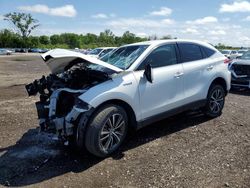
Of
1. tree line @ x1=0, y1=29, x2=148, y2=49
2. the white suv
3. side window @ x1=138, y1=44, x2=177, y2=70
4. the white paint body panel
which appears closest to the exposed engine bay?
the white suv

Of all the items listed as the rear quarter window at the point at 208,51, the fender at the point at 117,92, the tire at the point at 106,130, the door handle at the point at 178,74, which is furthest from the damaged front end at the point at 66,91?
the rear quarter window at the point at 208,51

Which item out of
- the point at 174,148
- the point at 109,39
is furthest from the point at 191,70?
the point at 109,39

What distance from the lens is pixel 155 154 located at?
17.6 ft

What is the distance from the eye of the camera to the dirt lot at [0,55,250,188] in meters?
Answer: 4.50

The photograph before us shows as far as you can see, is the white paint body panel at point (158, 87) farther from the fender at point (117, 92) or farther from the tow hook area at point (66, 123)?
the tow hook area at point (66, 123)

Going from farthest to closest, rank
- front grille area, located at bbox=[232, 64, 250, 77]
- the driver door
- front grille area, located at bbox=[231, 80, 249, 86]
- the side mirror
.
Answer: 1. front grille area, located at bbox=[232, 64, 250, 77]
2. front grille area, located at bbox=[231, 80, 249, 86]
3. the driver door
4. the side mirror

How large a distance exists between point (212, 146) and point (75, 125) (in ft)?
7.93

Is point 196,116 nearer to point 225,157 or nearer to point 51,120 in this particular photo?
point 225,157

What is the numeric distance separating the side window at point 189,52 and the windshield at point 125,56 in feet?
2.96

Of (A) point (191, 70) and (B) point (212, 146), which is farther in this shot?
(A) point (191, 70)

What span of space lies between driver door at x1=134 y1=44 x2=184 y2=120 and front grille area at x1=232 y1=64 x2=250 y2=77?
19.2 feet

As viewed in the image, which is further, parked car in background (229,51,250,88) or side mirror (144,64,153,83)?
parked car in background (229,51,250,88)

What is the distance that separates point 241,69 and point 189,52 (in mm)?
5538

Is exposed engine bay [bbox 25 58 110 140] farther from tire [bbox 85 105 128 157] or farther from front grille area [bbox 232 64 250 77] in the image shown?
front grille area [bbox 232 64 250 77]
